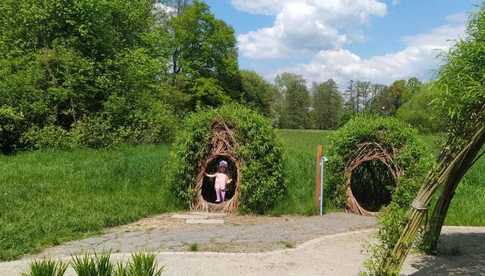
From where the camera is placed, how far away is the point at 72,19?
20.9 metres

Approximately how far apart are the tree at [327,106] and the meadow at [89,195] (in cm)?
7020

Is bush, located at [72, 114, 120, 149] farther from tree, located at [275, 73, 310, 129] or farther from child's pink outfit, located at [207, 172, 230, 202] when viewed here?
tree, located at [275, 73, 310, 129]

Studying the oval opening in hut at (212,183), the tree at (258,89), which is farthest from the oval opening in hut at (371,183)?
the tree at (258,89)

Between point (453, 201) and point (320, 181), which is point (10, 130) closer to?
point (320, 181)

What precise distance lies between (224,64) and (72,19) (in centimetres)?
2771

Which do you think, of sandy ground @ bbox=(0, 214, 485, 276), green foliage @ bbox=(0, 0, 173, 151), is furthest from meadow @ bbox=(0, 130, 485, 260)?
green foliage @ bbox=(0, 0, 173, 151)

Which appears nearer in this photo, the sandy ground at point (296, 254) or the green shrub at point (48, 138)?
the sandy ground at point (296, 254)

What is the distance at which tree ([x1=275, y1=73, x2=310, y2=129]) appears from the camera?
85.2 metres

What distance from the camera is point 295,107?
85.6 meters

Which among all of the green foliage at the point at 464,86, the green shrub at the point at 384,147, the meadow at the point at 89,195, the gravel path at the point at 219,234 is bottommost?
the gravel path at the point at 219,234

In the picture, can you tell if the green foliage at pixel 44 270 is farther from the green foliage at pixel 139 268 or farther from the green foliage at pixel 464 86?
the green foliage at pixel 464 86

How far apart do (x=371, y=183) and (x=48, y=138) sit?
39.7ft

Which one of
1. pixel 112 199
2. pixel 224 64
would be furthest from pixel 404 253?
pixel 224 64

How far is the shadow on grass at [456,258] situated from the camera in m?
7.04
